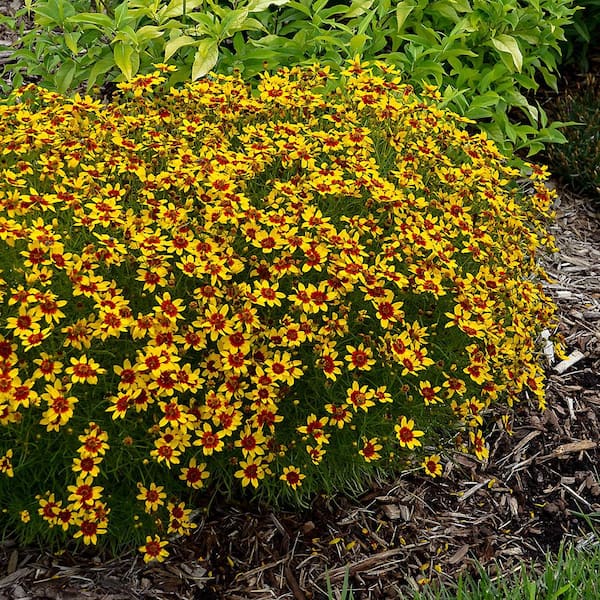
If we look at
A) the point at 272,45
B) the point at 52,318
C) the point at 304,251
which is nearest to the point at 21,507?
the point at 52,318

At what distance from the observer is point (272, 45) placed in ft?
13.1

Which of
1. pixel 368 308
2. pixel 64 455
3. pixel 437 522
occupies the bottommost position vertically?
pixel 437 522

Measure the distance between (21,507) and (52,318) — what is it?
619 mm

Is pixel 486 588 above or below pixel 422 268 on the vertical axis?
below

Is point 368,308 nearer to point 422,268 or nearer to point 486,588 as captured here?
point 422,268

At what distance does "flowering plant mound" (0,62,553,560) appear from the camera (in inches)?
85.4

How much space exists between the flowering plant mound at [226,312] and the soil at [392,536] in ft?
0.39

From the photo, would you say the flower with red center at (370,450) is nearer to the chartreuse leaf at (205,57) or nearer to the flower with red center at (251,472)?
the flower with red center at (251,472)

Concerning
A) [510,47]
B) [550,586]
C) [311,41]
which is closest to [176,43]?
[311,41]

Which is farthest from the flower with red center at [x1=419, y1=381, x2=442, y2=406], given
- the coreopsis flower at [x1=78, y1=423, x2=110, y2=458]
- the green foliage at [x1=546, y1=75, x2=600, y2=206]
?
the green foliage at [x1=546, y1=75, x2=600, y2=206]

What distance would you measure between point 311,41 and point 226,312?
218 cm

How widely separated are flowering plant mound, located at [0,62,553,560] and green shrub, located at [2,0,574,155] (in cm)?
92

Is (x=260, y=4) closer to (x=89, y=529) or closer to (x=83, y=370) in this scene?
(x=83, y=370)

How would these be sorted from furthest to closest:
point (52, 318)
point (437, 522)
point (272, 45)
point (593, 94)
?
point (593, 94) < point (272, 45) < point (437, 522) < point (52, 318)
